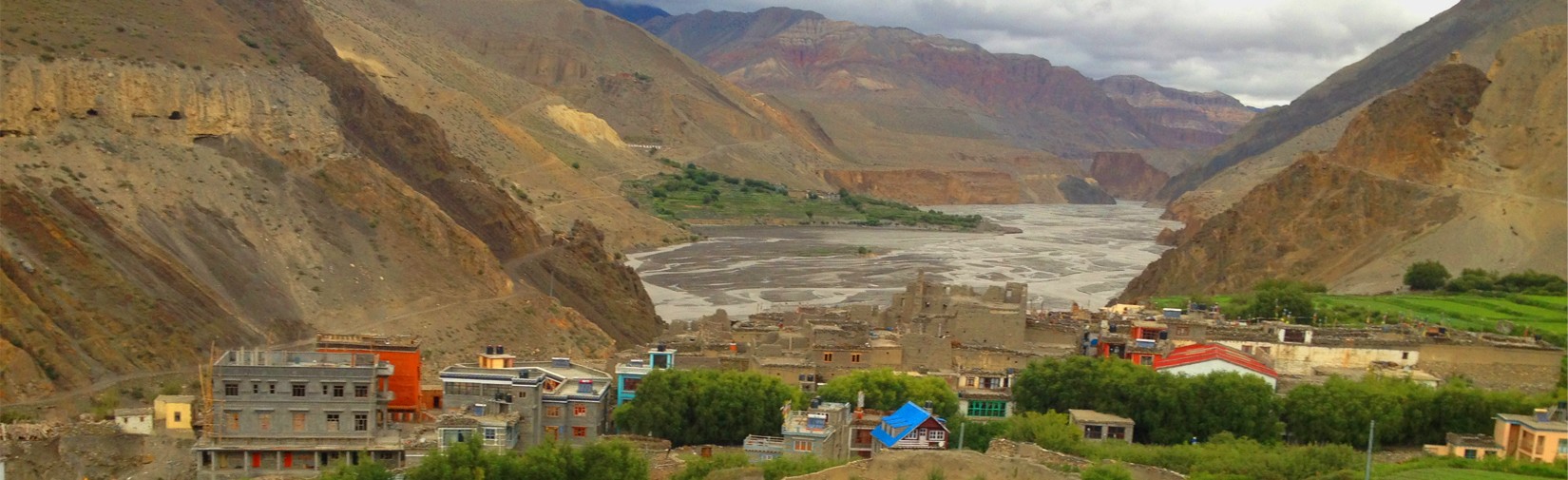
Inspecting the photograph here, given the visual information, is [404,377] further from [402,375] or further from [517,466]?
[517,466]

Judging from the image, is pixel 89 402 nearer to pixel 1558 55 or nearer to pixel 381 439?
pixel 381 439

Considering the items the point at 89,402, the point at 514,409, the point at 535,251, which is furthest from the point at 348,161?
the point at 514,409

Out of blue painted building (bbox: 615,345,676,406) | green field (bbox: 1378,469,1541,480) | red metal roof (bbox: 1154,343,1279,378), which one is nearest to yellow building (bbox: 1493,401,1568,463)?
green field (bbox: 1378,469,1541,480)

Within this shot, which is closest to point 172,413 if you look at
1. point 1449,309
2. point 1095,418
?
point 1095,418

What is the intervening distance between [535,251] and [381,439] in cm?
2998

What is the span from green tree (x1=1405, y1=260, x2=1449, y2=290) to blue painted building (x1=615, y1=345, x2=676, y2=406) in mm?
37263

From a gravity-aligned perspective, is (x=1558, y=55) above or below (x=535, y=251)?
above

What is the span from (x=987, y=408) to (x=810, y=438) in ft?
20.2

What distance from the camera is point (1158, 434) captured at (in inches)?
1236

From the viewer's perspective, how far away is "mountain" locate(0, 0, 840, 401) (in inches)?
1422

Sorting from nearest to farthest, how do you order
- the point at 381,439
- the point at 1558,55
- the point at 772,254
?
the point at 381,439, the point at 1558,55, the point at 772,254

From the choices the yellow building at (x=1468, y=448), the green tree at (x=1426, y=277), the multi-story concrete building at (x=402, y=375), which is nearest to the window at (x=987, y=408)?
the yellow building at (x=1468, y=448)

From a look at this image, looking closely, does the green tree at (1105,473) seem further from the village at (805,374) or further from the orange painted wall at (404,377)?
the orange painted wall at (404,377)

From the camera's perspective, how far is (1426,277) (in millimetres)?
61156
